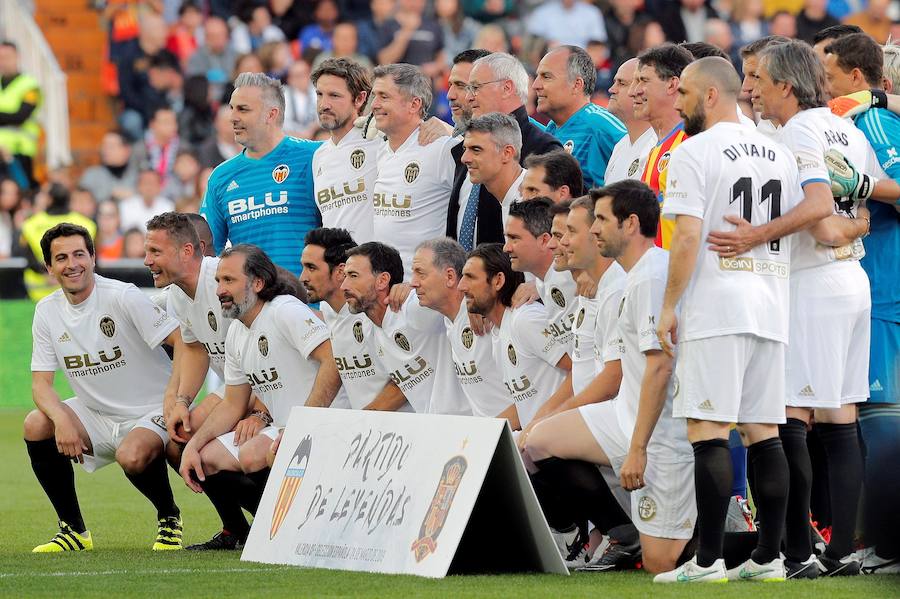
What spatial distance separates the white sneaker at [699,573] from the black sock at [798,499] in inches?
15.2

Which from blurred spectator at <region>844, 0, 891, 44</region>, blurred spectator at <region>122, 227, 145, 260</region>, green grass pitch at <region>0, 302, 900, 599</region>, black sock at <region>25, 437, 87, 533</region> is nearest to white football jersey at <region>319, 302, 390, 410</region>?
green grass pitch at <region>0, 302, 900, 599</region>

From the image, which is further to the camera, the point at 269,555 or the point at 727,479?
the point at 269,555

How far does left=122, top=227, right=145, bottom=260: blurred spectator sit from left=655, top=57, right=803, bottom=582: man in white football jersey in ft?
37.0

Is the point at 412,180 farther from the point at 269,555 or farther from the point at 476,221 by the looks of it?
the point at 269,555

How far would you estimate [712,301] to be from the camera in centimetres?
617

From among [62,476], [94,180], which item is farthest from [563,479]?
[94,180]

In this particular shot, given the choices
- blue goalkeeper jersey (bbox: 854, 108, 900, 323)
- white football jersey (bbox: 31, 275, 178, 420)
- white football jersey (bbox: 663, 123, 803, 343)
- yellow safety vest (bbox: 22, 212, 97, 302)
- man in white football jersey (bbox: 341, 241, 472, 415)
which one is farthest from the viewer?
yellow safety vest (bbox: 22, 212, 97, 302)

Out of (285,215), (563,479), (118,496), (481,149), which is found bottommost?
(118,496)

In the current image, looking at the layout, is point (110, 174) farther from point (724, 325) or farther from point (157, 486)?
point (724, 325)

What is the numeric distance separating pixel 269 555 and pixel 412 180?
233 centimetres

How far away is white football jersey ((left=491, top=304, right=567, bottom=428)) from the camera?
740 centimetres

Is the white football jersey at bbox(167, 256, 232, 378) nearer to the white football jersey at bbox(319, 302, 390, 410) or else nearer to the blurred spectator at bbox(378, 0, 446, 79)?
the white football jersey at bbox(319, 302, 390, 410)

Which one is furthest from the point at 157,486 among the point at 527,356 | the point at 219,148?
the point at 219,148

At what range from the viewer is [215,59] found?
19.8m
